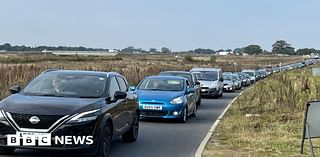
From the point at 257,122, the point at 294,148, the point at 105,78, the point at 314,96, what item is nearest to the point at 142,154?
the point at 105,78

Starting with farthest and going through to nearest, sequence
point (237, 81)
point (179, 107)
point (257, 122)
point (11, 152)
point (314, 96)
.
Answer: point (237, 81) → point (314, 96) → point (179, 107) → point (257, 122) → point (11, 152)

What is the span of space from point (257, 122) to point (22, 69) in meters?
14.5

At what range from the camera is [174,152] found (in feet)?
35.1

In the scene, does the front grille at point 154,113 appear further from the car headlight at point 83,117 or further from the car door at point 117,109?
the car headlight at point 83,117

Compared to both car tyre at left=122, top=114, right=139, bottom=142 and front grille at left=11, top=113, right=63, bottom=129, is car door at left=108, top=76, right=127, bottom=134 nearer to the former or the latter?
car tyre at left=122, top=114, right=139, bottom=142

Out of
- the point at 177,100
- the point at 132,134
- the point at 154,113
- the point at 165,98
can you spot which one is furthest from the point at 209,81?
the point at 132,134

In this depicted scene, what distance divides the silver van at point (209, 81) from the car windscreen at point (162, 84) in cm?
1194

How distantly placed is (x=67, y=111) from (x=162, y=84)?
947 centimetres

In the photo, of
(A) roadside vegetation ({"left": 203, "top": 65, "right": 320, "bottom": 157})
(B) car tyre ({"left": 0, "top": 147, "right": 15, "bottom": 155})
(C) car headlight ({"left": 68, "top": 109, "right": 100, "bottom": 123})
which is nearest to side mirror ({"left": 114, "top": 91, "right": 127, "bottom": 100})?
(C) car headlight ({"left": 68, "top": 109, "right": 100, "bottom": 123})

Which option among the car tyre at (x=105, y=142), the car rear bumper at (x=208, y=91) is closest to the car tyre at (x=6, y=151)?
the car tyre at (x=105, y=142)

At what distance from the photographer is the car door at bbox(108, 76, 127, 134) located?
1012 centimetres

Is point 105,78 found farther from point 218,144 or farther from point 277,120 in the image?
point 277,120

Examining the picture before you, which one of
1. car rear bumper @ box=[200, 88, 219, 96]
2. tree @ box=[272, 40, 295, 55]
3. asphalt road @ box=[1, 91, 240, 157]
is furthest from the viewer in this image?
tree @ box=[272, 40, 295, 55]

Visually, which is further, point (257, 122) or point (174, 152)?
point (257, 122)
